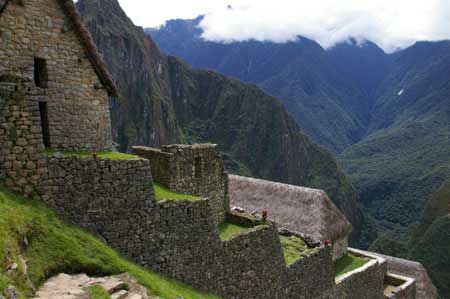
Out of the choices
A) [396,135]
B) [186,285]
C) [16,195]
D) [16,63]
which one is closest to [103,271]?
[16,195]

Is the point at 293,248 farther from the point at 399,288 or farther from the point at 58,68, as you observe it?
the point at 399,288

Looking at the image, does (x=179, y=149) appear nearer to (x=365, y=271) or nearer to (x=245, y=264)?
(x=245, y=264)

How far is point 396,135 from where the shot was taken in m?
177

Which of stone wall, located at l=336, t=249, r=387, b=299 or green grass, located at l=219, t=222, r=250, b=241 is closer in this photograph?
green grass, located at l=219, t=222, r=250, b=241

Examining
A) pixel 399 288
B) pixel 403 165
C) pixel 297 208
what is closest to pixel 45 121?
pixel 297 208

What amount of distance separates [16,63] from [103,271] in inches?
181

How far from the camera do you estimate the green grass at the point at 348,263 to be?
812 inches

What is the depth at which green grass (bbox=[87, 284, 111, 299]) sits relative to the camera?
7.09 meters

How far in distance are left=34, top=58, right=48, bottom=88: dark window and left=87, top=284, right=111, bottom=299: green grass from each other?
478cm

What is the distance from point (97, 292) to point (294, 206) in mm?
16675

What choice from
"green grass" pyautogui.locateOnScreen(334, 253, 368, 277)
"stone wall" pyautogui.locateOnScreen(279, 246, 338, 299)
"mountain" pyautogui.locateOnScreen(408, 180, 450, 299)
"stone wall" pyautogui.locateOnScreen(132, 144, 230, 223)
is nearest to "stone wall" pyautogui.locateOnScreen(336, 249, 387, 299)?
"green grass" pyautogui.locateOnScreen(334, 253, 368, 277)

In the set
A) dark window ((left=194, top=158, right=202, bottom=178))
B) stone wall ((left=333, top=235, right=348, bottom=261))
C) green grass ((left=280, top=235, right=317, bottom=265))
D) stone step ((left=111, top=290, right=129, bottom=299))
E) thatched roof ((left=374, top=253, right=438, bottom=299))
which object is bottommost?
thatched roof ((left=374, top=253, right=438, bottom=299))

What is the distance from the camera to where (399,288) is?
22.7 meters

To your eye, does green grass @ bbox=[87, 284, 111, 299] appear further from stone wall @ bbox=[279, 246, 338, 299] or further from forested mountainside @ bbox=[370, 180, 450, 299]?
forested mountainside @ bbox=[370, 180, 450, 299]
